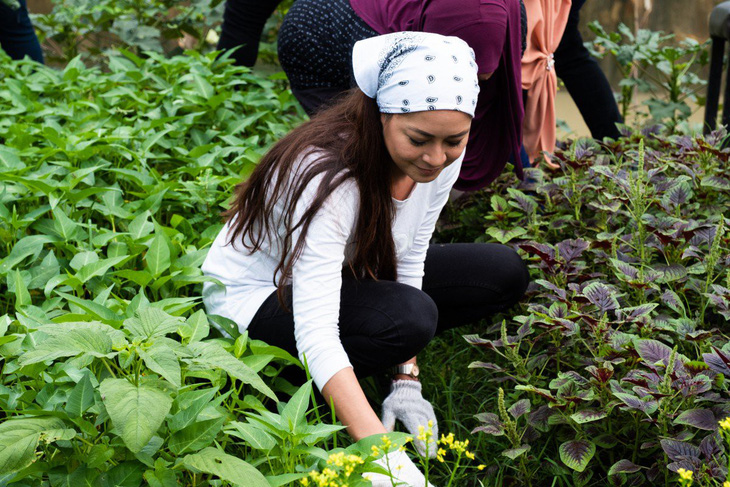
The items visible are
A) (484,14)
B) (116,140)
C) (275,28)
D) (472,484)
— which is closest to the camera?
(472,484)

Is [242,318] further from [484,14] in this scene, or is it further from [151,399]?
[484,14]

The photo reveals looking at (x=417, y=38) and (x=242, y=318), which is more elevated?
(x=417, y=38)

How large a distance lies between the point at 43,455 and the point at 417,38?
1074mm

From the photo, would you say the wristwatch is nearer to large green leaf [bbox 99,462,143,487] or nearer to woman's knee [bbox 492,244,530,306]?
woman's knee [bbox 492,244,530,306]

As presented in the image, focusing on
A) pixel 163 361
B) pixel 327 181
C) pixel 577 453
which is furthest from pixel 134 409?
pixel 577 453

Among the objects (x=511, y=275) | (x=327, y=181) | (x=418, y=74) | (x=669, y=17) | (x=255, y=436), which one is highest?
(x=418, y=74)

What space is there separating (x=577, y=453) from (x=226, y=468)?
2.47 feet

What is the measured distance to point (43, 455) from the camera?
4.93 ft

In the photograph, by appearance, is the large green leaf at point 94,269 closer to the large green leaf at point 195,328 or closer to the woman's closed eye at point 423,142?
the large green leaf at point 195,328

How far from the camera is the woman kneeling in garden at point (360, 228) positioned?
166cm

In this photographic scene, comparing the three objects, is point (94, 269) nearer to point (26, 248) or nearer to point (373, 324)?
point (26, 248)

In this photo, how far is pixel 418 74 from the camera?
1630 millimetres

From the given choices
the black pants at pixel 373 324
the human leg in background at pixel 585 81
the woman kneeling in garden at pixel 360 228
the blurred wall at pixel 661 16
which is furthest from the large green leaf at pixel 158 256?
the blurred wall at pixel 661 16

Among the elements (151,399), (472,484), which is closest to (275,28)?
(472,484)
